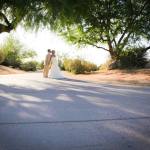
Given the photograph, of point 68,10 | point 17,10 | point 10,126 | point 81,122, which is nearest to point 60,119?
point 81,122

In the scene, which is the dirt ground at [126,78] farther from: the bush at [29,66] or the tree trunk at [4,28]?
the bush at [29,66]

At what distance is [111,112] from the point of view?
8695 millimetres

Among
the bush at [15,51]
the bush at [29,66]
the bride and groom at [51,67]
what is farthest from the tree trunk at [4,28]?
the bush at [15,51]

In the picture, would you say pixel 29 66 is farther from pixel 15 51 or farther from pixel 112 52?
pixel 112 52

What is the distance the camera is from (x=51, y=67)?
23156 mm

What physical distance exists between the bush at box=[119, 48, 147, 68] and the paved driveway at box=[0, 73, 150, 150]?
56.3ft

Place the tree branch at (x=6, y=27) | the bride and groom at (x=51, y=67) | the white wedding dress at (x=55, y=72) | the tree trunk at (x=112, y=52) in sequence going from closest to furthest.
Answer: the tree branch at (x=6, y=27) < the white wedding dress at (x=55, y=72) < the bride and groom at (x=51, y=67) < the tree trunk at (x=112, y=52)

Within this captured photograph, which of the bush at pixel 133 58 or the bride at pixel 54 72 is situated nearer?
the bride at pixel 54 72

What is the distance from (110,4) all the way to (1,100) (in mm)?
17288

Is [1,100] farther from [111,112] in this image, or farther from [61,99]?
[111,112]

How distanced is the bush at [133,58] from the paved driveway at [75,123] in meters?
17.2

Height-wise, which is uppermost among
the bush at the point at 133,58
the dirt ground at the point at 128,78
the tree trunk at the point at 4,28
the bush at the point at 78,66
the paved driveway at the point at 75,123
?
the tree trunk at the point at 4,28

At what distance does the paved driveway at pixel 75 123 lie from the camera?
596 centimetres

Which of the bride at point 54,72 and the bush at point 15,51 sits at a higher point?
the bush at point 15,51
